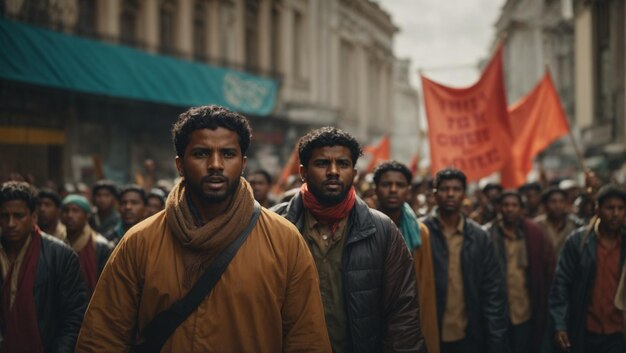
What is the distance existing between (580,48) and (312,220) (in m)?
23.8

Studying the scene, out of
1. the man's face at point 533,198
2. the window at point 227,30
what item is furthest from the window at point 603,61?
the man's face at point 533,198

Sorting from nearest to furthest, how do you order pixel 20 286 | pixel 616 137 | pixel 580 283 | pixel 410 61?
pixel 20 286, pixel 580 283, pixel 616 137, pixel 410 61

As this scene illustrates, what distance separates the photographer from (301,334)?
3137mm

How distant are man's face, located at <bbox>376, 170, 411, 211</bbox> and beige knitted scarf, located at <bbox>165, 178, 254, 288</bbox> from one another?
2341 millimetres

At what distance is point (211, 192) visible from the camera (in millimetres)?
3078

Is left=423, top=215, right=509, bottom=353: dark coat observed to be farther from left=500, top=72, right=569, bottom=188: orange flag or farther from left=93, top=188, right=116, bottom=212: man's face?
left=500, top=72, right=569, bottom=188: orange flag

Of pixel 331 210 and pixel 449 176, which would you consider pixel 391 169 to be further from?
pixel 331 210

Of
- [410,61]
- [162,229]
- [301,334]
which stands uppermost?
[410,61]

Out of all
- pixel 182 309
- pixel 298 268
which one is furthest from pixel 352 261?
pixel 182 309

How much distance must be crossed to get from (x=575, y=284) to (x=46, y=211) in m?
4.54

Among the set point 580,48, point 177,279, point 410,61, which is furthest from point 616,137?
point 410,61

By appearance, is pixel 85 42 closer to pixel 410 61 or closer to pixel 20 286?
pixel 20 286

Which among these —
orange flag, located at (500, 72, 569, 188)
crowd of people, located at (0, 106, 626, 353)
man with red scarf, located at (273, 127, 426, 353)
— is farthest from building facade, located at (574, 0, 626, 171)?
man with red scarf, located at (273, 127, 426, 353)

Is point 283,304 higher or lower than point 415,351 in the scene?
higher
